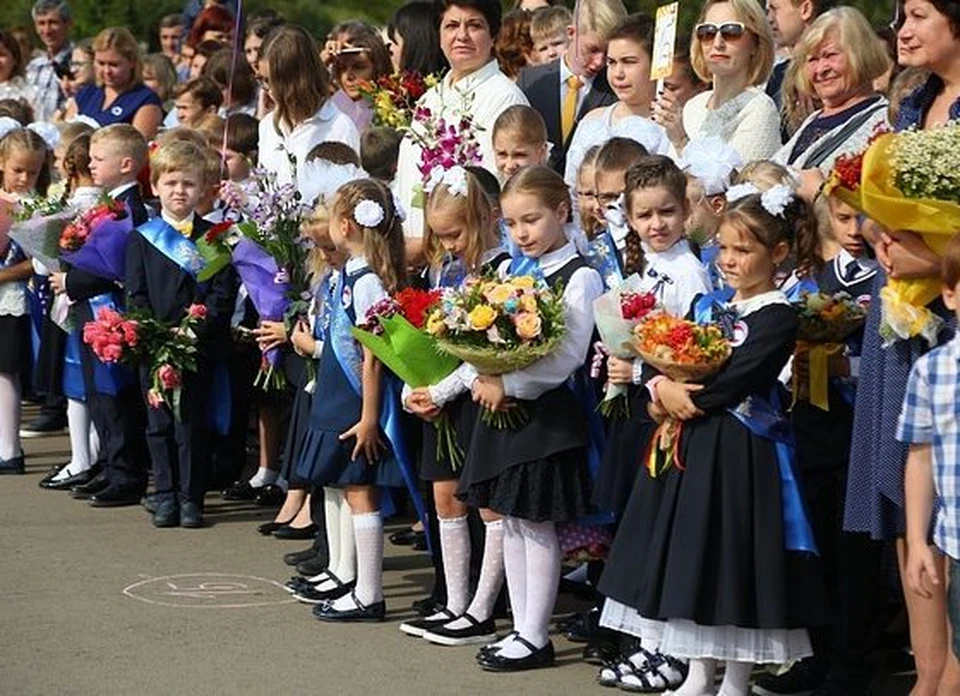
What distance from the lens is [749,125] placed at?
8.73 metres

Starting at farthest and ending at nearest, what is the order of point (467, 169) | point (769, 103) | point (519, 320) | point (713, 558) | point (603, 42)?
point (603, 42)
point (769, 103)
point (467, 169)
point (519, 320)
point (713, 558)

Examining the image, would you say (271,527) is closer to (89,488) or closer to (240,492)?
(240,492)

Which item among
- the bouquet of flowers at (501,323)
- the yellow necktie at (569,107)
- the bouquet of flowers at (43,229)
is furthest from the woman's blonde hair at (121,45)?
the bouquet of flowers at (501,323)

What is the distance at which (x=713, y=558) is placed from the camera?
6680mm

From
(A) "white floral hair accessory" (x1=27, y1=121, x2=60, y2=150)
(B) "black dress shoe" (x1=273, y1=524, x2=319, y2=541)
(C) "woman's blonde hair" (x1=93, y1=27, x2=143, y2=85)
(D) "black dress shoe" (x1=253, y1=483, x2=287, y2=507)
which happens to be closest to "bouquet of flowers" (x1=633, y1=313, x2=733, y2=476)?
(B) "black dress shoe" (x1=273, y1=524, x2=319, y2=541)

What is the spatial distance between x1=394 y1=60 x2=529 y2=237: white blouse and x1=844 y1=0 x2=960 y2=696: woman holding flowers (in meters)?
2.96

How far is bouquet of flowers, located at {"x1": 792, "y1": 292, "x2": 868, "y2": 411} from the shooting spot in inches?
274

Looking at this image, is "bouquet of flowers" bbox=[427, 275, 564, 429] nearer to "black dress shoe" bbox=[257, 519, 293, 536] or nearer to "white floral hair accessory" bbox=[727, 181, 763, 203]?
"white floral hair accessory" bbox=[727, 181, 763, 203]

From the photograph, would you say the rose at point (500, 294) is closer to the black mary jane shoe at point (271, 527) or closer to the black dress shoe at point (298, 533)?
the black dress shoe at point (298, 533)

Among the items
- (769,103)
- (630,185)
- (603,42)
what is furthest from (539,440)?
(603,42)

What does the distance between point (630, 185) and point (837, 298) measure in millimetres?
867

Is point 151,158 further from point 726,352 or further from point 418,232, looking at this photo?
point 726,352

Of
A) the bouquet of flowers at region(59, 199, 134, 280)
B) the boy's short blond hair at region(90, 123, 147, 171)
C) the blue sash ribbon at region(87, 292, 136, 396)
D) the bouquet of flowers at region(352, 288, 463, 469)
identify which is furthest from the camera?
the boy's short blond hair at region(90, 123, 147, 171)

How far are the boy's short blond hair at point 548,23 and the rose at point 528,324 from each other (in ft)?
14.1
